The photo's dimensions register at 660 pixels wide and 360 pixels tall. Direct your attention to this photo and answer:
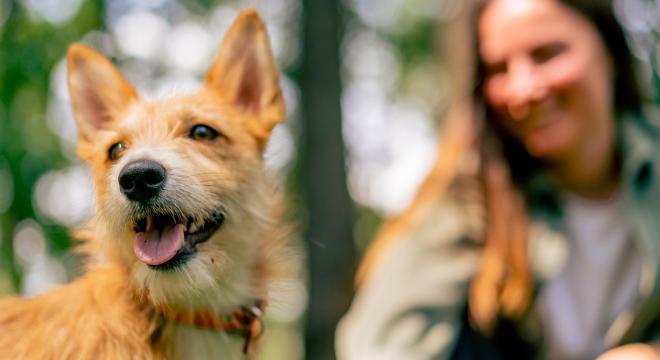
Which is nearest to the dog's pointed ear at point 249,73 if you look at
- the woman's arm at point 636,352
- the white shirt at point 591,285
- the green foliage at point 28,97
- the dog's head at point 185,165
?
the dog's head at point 185,165

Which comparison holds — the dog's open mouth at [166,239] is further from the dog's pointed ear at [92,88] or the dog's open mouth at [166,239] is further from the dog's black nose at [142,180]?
the dog's pointed ear at [92,88]

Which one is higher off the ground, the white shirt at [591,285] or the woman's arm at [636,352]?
the woman's arm at [636,352]

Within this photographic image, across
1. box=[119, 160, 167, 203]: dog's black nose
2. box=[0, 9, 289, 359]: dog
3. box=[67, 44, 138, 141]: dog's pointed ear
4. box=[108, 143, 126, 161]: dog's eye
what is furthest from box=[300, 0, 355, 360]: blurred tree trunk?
box=[119, 160, 167, 203]: dog's black nose

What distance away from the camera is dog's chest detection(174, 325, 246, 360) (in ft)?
4.91

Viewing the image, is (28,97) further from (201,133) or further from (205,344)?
(205,344)

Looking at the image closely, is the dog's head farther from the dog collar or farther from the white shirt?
the white shirt

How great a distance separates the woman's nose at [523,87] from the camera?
8.34ft

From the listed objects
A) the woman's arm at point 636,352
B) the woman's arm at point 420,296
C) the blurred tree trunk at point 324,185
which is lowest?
the blurred tree trunk at point 324,185

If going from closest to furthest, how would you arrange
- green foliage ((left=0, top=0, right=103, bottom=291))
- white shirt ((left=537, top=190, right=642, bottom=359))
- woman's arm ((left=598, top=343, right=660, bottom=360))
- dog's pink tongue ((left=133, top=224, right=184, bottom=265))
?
dog's pink tongue ((left=133, top=224, right=184, bottom=265))
woman's arm ((left=598, top=343, right=660, bottom=360))
white shirt ((left=537, top=190, right=642, bottom=359))
green foliage ((left=0, top=0, right=103, bottom=291))

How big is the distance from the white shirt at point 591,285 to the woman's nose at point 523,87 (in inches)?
21.7

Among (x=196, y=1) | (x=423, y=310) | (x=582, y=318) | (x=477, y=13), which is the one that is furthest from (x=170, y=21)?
(x=582, y=318)

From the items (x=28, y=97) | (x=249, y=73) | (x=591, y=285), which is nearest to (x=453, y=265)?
(x=591, y=285)

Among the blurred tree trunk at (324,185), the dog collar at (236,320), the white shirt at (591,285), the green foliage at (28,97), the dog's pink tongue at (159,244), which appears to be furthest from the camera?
the green foliage at (28,97)

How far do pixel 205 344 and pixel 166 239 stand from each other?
0.29m
